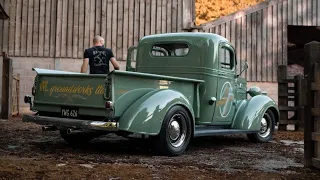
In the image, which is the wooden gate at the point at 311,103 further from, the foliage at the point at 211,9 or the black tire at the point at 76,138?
the foliage at the point at 211,9

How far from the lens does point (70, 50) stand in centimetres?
1499

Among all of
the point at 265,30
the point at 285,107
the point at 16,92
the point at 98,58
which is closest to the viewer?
the point at 98,58

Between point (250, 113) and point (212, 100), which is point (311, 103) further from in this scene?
point (250, 113)

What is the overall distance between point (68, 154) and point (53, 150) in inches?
19.0

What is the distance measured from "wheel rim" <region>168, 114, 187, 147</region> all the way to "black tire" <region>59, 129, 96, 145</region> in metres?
1.80

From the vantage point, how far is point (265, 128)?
8.84 metres

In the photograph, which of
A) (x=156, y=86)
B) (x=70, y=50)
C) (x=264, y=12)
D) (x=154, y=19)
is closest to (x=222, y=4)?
(x=264, y=12)

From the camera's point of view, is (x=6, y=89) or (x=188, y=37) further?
(x=6, y=89)

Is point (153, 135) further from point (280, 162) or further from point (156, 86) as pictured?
point (280, 162)

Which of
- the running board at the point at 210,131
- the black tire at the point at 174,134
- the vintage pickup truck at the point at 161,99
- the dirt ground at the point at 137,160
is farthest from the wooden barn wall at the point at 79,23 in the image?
the black tire at the point at 174,134

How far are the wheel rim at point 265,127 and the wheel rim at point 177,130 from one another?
2.88 metres

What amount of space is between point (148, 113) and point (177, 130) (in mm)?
751

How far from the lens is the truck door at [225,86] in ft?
24.7

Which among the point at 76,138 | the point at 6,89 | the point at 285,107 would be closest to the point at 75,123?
the point at 76,138
